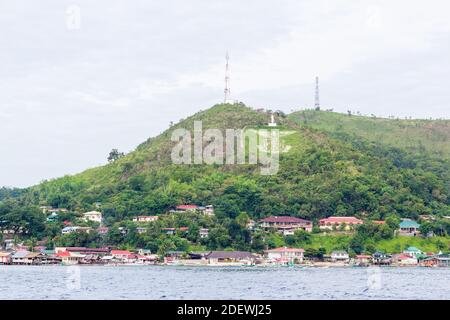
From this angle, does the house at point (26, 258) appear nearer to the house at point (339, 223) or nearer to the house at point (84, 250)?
the house at point (84, 250)

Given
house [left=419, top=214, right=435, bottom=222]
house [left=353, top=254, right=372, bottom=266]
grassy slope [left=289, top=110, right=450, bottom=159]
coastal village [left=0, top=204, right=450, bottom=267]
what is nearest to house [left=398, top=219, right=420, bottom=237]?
coastal village [left=0, top=204, right=450, bottom=267]

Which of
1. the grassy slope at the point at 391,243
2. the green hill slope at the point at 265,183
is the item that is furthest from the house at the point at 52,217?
the grassy slope at the point at 391,243

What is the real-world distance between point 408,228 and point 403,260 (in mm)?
6875

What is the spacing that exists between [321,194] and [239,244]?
1412cm

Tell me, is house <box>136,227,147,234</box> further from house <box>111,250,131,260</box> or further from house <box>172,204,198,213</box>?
house <box>172,204,198,213</box>

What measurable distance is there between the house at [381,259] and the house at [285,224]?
Answer: 8231 millimetres

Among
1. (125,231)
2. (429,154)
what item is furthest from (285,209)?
(429,154)

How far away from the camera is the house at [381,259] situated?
229 ft

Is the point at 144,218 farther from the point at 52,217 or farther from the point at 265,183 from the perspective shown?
the point at 265,183

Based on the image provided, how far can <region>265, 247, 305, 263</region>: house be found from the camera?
7006 centimetres

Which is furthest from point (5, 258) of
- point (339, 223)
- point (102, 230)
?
point (339, 223)

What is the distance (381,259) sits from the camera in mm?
70188

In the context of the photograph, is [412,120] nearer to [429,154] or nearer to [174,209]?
[429,154]
